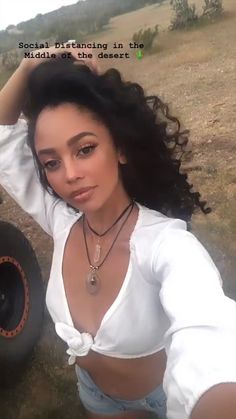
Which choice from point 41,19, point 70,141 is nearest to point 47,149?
point 70,141

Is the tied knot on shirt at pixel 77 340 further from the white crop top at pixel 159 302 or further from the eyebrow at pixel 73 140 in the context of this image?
the eyebrow at pixel 73 140

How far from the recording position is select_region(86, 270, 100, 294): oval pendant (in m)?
0.76

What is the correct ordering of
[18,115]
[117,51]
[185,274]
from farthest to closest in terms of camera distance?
1. [117,51]
2. [18,115]
3. [185,274]

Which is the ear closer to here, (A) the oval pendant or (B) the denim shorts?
(A) the oval pendant

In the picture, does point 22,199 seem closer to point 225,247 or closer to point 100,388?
point 100,388

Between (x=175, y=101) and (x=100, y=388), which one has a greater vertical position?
(x=100, y=388)

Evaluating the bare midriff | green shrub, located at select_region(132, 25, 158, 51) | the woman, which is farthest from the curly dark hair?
green shrub, located at select_region(132, 25, 158, 51)

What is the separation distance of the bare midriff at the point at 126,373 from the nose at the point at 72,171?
292 millimetres

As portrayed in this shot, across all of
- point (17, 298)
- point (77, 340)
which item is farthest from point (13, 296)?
point (77, 340)

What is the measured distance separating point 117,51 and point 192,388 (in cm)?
111

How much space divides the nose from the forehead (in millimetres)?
35

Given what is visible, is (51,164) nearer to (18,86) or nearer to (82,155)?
(82,155)

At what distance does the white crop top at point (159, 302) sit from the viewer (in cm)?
47

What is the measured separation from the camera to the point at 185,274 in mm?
561
